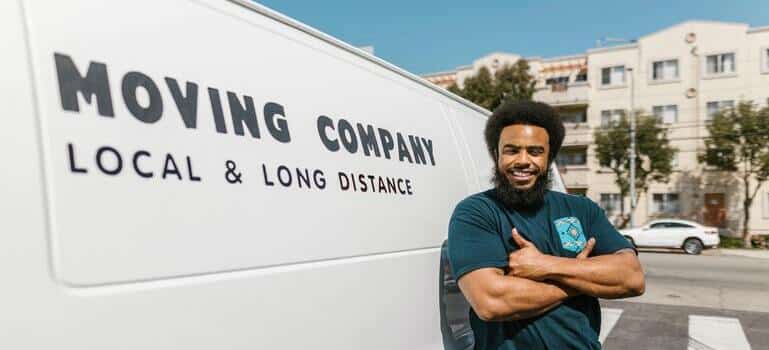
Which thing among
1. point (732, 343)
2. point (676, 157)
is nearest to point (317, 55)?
point (732, 343)

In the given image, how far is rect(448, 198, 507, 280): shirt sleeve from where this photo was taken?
1.74m

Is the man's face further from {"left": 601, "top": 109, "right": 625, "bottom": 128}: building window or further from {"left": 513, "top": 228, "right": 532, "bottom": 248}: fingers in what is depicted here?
{"left": 601, "top": 109, "right": 625, "bottom": 128}: building window

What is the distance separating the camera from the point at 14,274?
0.99m

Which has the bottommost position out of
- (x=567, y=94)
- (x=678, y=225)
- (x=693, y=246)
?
(x=693, y=246)

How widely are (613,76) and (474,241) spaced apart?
33.8m

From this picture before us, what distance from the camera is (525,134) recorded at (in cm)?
197

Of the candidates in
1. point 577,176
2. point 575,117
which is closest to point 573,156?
point 577,176

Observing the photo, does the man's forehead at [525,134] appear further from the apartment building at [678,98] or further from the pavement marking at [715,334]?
the apartment building at [678,98]

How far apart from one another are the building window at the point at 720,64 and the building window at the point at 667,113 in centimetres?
265

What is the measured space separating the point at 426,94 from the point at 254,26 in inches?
43.5

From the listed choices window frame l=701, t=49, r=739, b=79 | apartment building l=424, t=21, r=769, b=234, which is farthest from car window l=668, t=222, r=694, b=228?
window frame l=701, t=49, r=739, b=79

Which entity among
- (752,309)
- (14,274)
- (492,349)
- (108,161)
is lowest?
(752,309)

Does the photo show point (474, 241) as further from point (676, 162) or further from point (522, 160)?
point (676, 162)

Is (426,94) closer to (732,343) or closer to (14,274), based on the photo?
(14,274)
